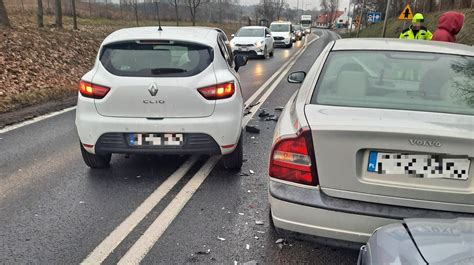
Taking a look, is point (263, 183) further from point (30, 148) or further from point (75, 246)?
point (30, 148)

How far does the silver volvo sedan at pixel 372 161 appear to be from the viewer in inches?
96.0

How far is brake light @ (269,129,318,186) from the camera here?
8.68 ft

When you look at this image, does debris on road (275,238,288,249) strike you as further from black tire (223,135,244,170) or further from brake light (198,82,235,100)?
brake light (198,82,235,100)

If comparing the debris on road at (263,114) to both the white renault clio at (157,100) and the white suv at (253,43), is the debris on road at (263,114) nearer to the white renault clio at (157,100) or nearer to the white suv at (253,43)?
the white renault clio at (157,100)

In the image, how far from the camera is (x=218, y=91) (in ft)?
14.6

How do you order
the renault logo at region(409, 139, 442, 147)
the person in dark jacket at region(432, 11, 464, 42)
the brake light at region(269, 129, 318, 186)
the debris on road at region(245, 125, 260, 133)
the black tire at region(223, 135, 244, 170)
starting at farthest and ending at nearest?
the debris on road at region(245, 125, 260, 133)
the person in dark jacket at region(432, 11, 464, 42)
the black tire at region(223, 135, 244, 170)
the brake light at region(269, 129, 318, 186)
the renault logo at region(409, 139, 442, 147)

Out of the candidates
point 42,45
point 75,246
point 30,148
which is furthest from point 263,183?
point 42,45

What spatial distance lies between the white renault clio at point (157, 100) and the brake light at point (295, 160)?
66.0 inches

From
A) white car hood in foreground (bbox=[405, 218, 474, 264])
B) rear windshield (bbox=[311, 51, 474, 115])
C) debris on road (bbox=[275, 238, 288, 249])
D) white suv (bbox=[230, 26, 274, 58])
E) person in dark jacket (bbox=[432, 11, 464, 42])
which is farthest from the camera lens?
white suv (bbox=[230, 26, 274, 58])

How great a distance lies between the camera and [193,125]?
4355 mm

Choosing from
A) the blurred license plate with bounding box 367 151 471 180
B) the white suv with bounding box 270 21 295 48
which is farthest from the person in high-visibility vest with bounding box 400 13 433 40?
the white suv with bounding box 270 21 295 48

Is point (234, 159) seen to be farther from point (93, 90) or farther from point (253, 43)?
point (253, 43)

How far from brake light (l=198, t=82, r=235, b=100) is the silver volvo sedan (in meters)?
1.49

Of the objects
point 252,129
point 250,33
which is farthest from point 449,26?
point 250,33
